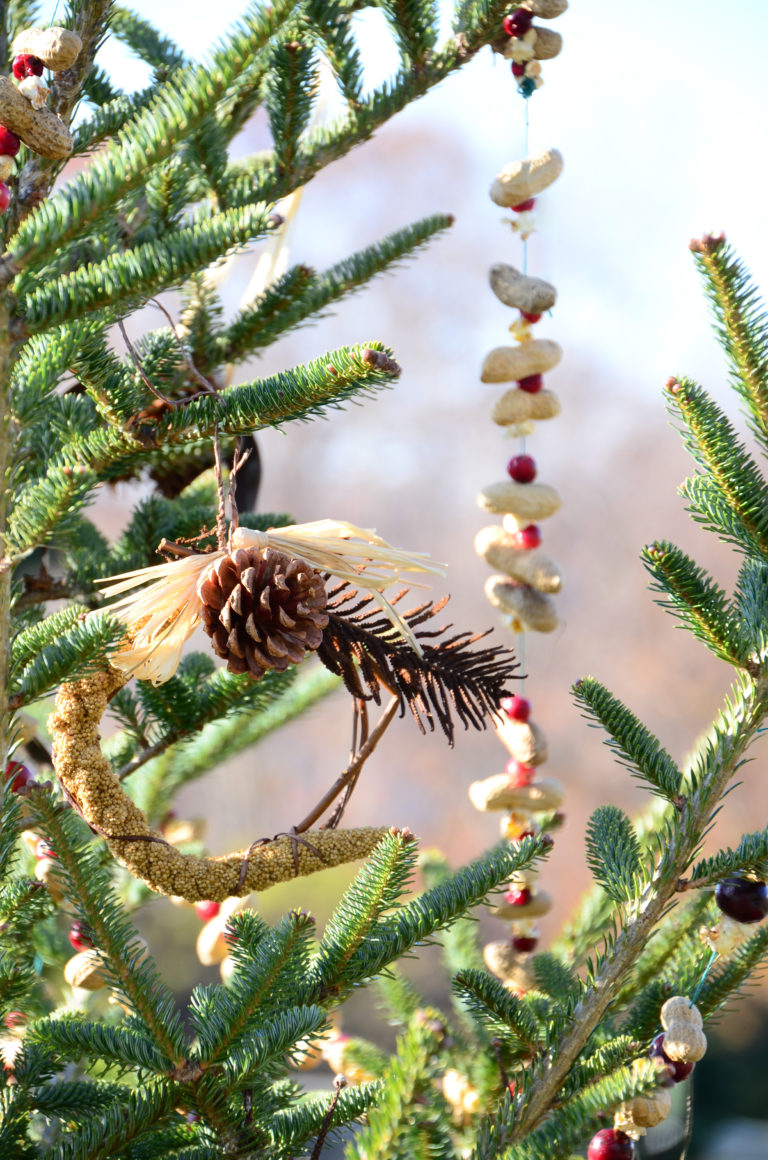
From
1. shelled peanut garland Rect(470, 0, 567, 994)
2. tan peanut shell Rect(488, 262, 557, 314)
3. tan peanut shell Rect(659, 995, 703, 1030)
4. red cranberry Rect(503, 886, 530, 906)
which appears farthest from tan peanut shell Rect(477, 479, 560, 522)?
tan peanut shell Rect(659, 995, 703, 1030)

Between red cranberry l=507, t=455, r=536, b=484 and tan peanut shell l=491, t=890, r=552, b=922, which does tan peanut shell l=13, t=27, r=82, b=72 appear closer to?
red cranberry l=507, t=455, r=536, b=484

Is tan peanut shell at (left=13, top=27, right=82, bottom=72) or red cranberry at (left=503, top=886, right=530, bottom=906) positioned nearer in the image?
tan peanut shell at (left=13, top=27, right=82, bottom=72)

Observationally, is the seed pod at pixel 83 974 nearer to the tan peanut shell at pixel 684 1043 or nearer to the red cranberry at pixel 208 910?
the red cranberry at pixel 208 910

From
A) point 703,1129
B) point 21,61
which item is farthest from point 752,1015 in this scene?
point 21,61

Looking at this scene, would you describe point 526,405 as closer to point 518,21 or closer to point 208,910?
point 518,21

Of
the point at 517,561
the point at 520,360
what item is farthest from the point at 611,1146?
the point at 520,360

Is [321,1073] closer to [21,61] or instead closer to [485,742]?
[485,742]
